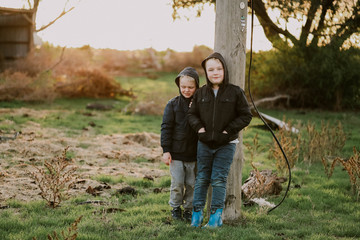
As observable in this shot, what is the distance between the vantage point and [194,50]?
123 ft

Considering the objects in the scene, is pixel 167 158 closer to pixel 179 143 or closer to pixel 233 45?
pixel 179 143

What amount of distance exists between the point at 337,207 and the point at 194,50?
33.1m

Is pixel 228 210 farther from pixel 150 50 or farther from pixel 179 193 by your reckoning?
pixel 150 50

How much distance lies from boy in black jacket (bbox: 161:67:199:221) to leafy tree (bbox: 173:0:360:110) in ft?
21.6

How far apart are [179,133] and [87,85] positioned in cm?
1684

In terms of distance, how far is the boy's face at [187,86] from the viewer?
4797mm

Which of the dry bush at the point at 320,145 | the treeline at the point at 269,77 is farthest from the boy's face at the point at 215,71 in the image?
the treeline at the point at 269,77

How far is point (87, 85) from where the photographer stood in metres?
20.7

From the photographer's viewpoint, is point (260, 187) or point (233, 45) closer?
point (233, 45)

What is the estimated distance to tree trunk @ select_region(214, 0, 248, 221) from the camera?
4.40 m

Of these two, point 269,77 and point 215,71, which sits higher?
point 269,77

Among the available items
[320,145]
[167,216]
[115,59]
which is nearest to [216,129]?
[167,216]

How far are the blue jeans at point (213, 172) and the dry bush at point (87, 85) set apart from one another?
674 inches

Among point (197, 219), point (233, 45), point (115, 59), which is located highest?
point (115, 59)
